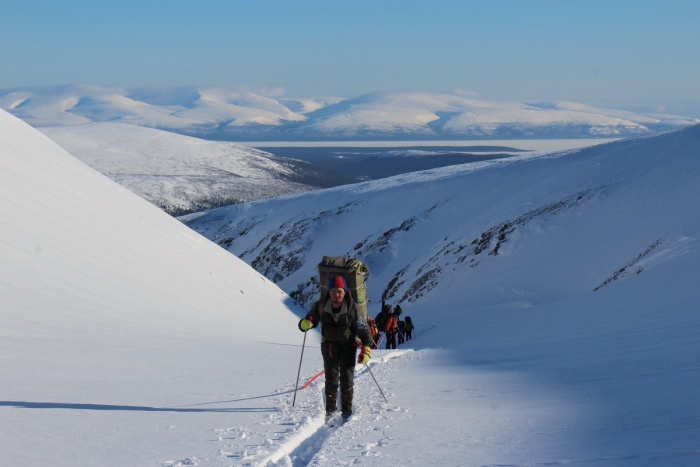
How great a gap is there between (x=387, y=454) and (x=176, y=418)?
2.59 meters

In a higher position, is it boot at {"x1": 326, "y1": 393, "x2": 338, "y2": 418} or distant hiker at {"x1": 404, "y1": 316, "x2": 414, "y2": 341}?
distant hiker at {"x1": 404, "y1": 316, "x2": 414, "y2": 341}

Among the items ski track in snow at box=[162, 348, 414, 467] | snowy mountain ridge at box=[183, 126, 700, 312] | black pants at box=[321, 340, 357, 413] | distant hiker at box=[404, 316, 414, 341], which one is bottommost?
ski track in snow at box=[162, 348, 414, 467]

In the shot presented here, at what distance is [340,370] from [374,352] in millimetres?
8753

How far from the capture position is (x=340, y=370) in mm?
9516

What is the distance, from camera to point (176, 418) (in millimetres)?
8453

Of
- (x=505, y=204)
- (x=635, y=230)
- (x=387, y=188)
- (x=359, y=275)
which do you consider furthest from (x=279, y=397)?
(x=387, y=188)

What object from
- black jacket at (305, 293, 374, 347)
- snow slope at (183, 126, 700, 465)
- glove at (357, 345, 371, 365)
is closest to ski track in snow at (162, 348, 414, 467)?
snow slope at (183, 126, 700, 465)

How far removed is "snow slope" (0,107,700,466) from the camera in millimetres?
7367

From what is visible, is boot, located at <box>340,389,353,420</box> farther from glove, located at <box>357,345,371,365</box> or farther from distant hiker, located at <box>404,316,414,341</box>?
distant hiker, located at <box>404,316,414,341</box>

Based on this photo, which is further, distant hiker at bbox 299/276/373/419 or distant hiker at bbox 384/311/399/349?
distant hiker at bbox 384/311/399/349

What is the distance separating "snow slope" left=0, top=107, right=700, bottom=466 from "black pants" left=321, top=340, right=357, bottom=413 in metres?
0.31

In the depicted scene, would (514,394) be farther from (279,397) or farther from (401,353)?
(401,353)

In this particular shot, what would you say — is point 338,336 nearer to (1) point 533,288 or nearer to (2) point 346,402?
(2) point 346,402

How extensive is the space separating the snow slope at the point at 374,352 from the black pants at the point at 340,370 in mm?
314
